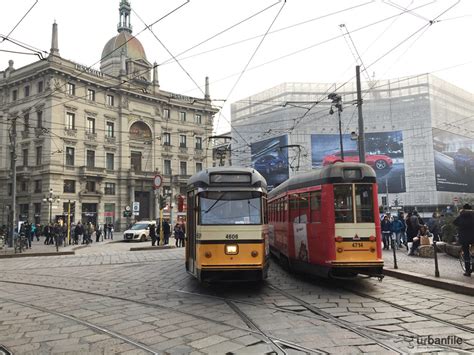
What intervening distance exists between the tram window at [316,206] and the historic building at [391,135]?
44.8 meters

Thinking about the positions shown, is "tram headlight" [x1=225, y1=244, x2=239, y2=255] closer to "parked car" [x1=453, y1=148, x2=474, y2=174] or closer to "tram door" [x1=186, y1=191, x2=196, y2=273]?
"tram door" [x1=186, y1=191, x2=196, y2=273]

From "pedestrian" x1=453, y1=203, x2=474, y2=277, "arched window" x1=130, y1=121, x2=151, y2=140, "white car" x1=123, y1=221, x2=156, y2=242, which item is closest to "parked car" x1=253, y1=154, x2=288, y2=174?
"arched window" x1=130, y1=121, x2=151, y2=140

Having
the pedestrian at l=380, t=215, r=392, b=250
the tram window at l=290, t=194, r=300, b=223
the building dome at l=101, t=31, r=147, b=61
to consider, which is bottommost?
the pedestrian at l=380, t=215, r=392, b=250

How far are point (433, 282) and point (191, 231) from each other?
196 inches

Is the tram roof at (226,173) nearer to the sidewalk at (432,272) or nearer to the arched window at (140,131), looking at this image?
the sidewalk at (432,272)

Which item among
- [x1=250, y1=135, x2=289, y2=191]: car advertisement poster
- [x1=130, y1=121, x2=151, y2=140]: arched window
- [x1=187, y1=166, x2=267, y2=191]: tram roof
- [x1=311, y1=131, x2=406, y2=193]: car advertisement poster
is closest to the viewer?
[x1=187, y1=166, x2=267, y2=191]: tram roof

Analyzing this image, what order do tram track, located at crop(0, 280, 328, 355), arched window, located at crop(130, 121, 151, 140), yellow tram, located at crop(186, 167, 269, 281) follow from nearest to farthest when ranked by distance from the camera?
tram track, located at crop(0, 280, 328, 355) < yellow tram, located at crop(186, 167, 269, 281) < arched window, located at crop(130, 121, 151, 140)

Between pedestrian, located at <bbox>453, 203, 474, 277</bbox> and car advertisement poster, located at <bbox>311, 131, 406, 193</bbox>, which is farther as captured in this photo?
car advertisement poster, located at <bbox>311, 131, 406, 193</bbox>

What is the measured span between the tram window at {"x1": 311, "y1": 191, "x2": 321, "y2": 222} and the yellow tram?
1325mm

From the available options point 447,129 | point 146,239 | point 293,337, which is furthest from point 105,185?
point 447,129

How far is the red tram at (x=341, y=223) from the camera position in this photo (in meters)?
8.35

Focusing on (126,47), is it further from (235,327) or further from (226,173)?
(235,327)

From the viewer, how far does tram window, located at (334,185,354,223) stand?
8547 millimetres

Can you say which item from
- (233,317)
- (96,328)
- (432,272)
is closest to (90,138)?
(432,272)
